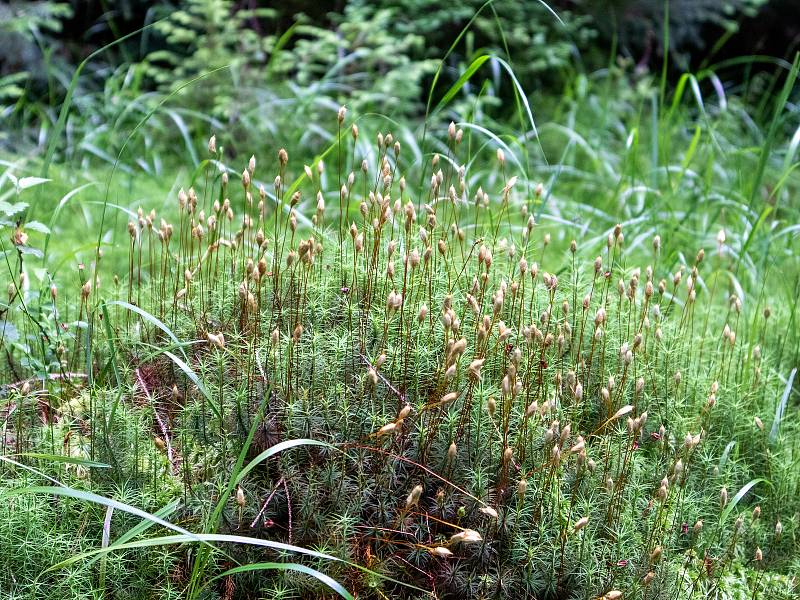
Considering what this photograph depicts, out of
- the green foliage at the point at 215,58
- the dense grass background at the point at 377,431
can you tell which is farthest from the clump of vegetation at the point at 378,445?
the green foliage at the point at 215,58

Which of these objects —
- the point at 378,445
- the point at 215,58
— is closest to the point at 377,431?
the point at 378,445

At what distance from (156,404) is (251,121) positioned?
3.34m

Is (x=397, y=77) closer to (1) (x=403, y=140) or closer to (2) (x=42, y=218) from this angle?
(1) (x=403, y=140)

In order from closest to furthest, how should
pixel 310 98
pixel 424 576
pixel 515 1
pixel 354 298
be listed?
pixel 424 576 < pixel 354 298 < pixel 310 98 < pixel 515 1

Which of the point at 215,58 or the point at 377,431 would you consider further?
the point at 215,58

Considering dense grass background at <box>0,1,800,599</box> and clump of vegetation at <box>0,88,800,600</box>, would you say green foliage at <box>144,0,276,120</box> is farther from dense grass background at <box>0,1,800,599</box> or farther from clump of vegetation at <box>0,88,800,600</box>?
clump of vegetation at <box>0,88,800,600</box>

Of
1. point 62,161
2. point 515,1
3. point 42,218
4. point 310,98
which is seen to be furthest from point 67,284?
point 515,1

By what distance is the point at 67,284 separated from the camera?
3.59 m

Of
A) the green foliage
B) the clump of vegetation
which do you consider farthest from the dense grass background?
the green foliage

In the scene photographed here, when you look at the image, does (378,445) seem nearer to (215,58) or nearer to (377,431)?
(377,431)

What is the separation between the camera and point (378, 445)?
7.04 feet

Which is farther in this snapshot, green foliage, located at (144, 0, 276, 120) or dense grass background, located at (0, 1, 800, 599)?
green foliage, located at (144, 0, 276, 120)

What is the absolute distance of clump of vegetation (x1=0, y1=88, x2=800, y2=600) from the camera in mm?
2004

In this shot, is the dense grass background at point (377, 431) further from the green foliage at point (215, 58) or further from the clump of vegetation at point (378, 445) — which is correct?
the green foliage at point (215, 58)
